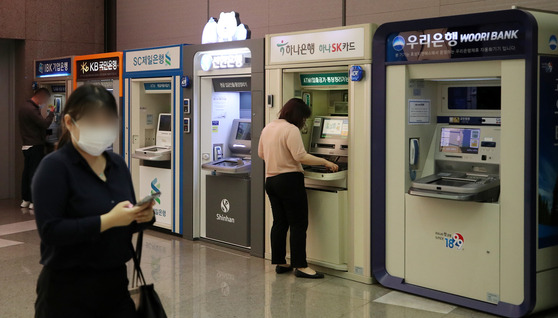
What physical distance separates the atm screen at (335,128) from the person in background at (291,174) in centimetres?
36

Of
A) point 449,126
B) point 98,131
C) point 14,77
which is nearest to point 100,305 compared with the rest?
point 98,131

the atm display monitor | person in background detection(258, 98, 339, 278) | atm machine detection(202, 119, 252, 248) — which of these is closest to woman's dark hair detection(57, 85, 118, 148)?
person in background detection(258, 98, 339, 278)

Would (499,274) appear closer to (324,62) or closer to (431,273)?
(431,273)

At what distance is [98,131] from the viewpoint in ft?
6.91

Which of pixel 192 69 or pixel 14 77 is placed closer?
pixel 192 69

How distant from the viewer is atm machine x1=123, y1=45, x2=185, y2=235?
256 inches

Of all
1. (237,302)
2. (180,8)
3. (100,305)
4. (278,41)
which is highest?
(180,8)

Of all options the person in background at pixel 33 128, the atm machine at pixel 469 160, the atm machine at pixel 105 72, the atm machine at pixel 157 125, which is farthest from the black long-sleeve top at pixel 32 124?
the atm machine at pixel 469 160

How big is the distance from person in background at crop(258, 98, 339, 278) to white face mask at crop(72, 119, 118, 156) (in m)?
2.80

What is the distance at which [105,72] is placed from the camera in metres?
7.43

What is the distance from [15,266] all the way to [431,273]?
3.45m

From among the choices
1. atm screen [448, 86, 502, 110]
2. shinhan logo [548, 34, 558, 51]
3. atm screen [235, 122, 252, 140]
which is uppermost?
shinhan logo [548, 34, 558, 51]

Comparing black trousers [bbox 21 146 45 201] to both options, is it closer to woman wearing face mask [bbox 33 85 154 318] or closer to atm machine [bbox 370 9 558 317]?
atm machine [bbox 370 9 558 317]

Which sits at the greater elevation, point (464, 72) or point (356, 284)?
point (464, 72)
